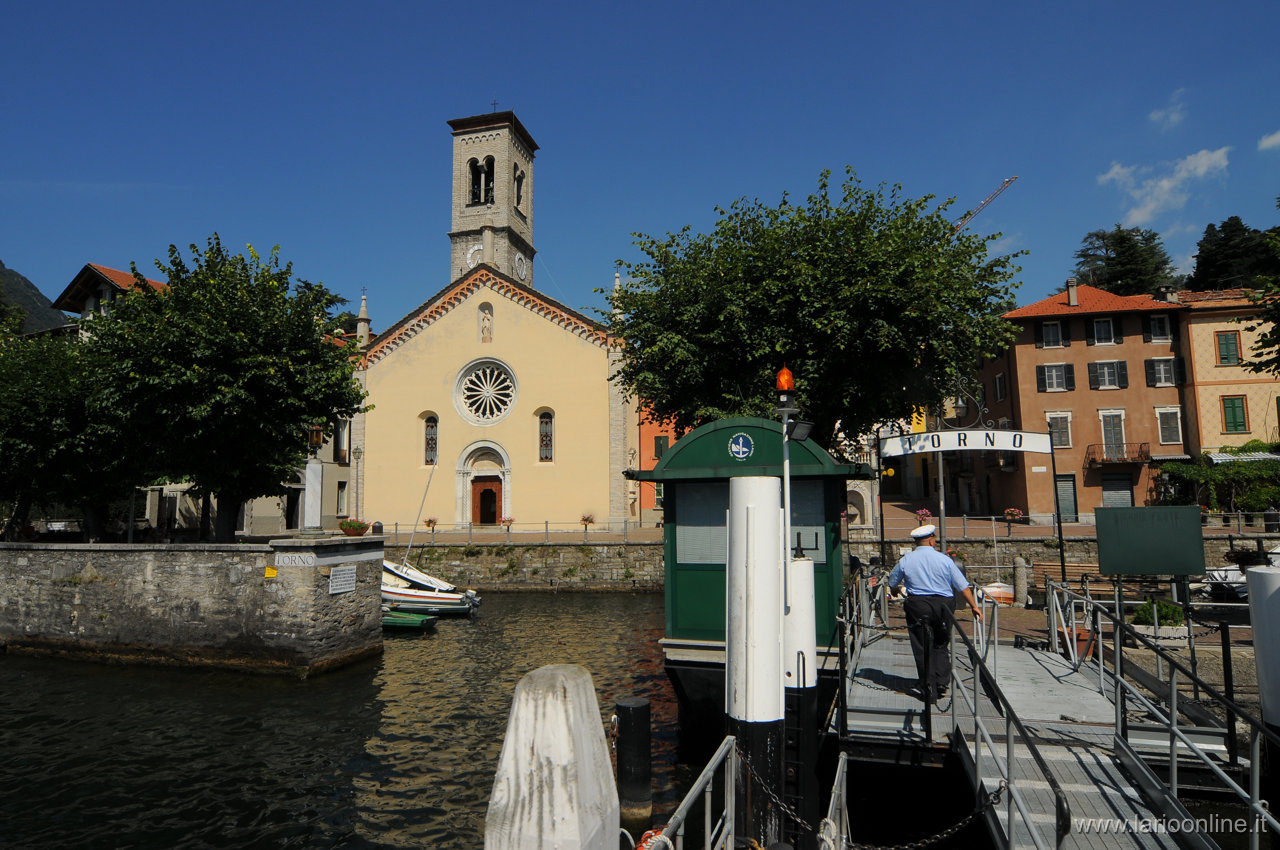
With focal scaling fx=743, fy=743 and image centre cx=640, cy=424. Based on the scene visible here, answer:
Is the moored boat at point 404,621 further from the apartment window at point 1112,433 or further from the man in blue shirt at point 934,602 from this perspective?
the apartment window at point 1112,433

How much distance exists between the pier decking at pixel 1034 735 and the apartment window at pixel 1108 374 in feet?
106

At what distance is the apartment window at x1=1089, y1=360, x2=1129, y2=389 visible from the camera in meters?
37.1

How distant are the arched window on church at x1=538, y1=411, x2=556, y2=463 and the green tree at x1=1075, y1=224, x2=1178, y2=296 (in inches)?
1693

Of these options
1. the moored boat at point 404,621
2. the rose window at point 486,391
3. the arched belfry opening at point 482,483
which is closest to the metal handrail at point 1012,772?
the moored boat at point 404,621

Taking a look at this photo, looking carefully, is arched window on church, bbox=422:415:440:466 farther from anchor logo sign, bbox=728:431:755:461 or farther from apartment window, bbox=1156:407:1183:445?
apartment window, bbox=1156:407:1183:445

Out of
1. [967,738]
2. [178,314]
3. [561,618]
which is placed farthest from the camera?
[561,618]

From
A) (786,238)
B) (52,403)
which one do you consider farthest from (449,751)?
(52,403)

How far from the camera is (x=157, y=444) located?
1938 centimetres

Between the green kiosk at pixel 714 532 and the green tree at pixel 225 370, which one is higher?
the green tree at pixel 225 370

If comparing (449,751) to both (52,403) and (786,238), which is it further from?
(52,403)

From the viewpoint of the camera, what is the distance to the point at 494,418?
3984 centimetres

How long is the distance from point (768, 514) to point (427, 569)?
2718 cm

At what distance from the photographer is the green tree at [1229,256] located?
4997 cm

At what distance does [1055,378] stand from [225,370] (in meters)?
37.0
